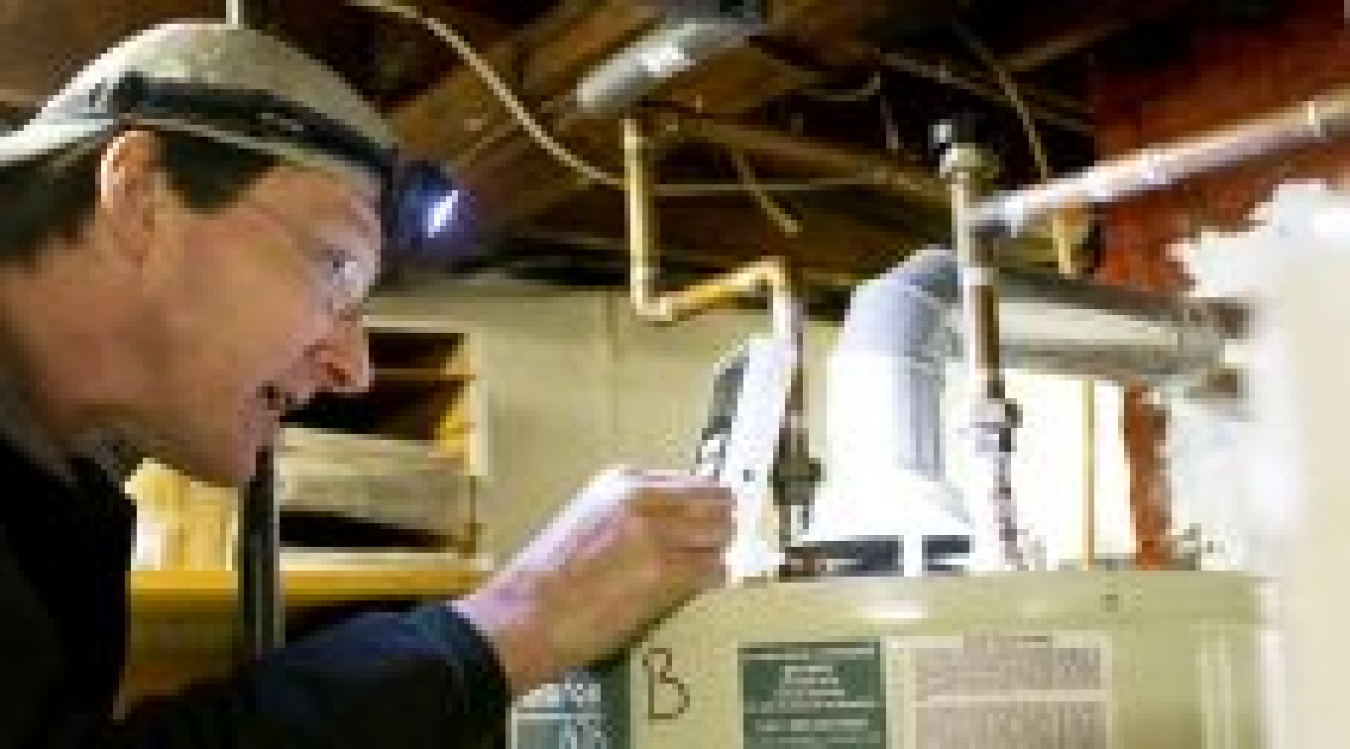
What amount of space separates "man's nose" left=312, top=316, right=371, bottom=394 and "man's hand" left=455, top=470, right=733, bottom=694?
0.22 m

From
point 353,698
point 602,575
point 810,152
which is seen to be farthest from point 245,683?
point 810,152

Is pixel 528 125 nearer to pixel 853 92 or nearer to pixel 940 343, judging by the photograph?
pixel 853 92

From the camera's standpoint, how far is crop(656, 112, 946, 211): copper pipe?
1.80m

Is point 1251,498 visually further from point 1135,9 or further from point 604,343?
point 604,343

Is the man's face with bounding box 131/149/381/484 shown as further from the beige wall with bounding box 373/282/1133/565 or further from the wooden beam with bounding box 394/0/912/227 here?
the beige wall with bounding box 373/282/1133/565

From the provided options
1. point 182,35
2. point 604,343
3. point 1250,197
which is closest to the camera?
point 182,35

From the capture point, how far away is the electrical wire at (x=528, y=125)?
65.9 inches

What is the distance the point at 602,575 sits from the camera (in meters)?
0.90

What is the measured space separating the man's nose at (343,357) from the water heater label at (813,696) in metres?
0.36

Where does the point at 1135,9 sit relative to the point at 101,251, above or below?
above

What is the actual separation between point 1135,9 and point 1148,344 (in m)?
0.55

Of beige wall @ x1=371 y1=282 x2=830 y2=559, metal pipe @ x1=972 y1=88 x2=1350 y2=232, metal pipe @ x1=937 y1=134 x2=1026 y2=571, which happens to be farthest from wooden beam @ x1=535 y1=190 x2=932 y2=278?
metal pipe @ x1=937 y1=134 x2=1026 y2=571

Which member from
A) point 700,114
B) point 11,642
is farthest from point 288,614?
point 11,642

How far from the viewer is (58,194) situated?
970 mm
